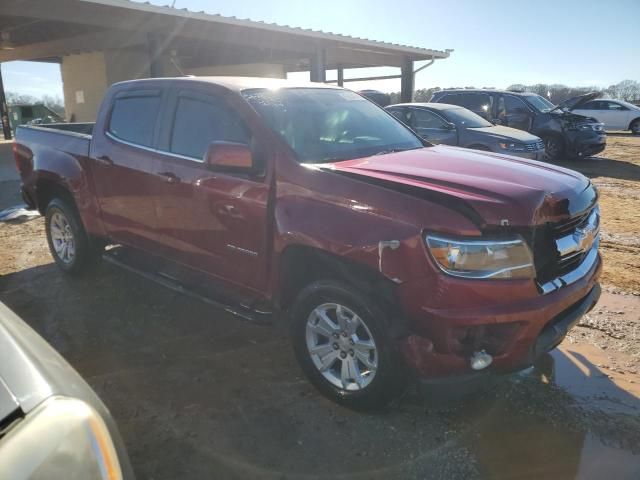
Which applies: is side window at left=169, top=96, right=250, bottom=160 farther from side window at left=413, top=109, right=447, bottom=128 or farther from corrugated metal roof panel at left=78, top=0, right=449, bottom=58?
corrugated metal roof panel at left=78, top=0, right=449, bottom=58

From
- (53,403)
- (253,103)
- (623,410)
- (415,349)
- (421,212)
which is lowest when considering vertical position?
(623,410)

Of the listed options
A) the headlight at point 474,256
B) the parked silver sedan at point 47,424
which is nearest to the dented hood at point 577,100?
the headlight at point 474,256

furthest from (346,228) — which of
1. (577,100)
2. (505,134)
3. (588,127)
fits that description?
(588,127)

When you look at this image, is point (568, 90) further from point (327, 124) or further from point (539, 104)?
point (327, 124)

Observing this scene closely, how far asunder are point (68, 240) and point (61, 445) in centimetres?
454

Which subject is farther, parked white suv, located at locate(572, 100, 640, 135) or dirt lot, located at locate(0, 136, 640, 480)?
parked white suv, located at locate(572, 100, 640, 135)

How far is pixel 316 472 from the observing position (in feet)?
Answer: 8.48

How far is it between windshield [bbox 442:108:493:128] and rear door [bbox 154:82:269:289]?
23.2 ft

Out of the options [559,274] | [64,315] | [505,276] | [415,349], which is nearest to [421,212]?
[505,276]

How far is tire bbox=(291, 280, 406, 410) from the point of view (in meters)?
2.76

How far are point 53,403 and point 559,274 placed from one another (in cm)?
250

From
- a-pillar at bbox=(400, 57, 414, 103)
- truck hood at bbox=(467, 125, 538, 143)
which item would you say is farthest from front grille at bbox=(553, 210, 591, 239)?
a-pillar at bbox=(400, 57, 414, 103)

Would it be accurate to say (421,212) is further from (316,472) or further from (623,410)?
(623,410)

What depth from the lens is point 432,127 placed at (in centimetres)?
997
